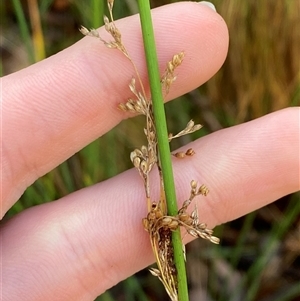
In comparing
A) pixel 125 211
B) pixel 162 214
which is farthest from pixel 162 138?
pixel 125 211

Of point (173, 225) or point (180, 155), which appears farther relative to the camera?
point (180, 155)

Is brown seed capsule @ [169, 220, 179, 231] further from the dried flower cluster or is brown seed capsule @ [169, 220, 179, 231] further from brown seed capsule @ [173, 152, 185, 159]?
brown seed capsule @ [173, 152, 185, 159]

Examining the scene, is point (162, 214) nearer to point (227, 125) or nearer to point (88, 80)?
point (88, 80)

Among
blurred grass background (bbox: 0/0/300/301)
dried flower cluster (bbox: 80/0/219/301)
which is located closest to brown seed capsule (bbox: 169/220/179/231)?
dried flower cluster (bbox: 80/0/219/301)

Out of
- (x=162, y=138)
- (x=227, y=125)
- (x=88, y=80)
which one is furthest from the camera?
(x=227, y=125)

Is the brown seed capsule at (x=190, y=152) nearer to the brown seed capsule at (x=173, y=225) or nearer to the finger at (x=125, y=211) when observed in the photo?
the finger at (x=125, y=211)

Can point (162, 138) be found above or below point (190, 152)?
above

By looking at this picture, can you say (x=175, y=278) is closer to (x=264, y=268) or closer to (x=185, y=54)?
(x=185, y=54)
